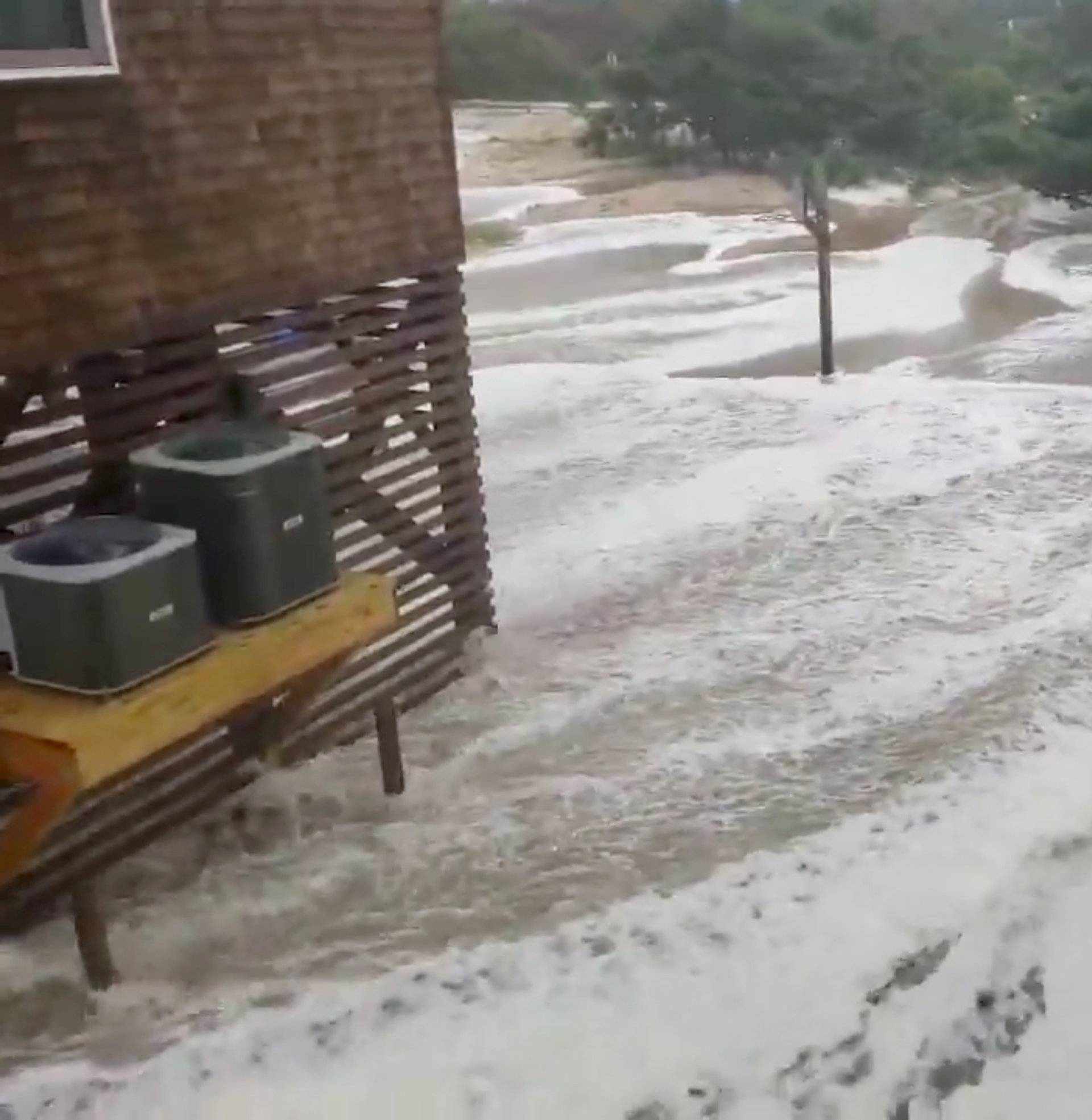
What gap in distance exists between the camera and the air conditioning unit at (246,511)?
14.3 feet

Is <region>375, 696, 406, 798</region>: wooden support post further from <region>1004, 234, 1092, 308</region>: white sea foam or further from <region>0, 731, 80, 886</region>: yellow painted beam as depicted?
<region>1004, 234, 1092, 308</region>: white sea foam

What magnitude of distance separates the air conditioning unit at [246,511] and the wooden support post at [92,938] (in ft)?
2.99

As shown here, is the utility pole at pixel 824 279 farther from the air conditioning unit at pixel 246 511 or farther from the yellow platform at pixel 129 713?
the yellow platform at pixel 129 713

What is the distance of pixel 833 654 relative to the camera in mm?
6676

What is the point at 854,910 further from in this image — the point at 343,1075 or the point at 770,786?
the point at 343,1075

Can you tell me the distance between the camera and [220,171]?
197 inches

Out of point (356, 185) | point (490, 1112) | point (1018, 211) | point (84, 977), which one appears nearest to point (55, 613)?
point (84, 977)

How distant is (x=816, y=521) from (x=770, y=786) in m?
3.58

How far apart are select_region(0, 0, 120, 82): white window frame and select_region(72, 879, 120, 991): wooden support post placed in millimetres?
2454

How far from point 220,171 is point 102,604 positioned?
190 centimetres

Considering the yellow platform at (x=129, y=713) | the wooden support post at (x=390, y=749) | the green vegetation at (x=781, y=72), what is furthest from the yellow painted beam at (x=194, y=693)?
the green vegetation at (x=781, y=72)

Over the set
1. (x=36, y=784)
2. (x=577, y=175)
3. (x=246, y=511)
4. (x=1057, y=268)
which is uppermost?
(x=246, y=511)

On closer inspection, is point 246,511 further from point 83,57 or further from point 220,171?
point 83,57

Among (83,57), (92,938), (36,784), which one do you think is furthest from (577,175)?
(36,784)
